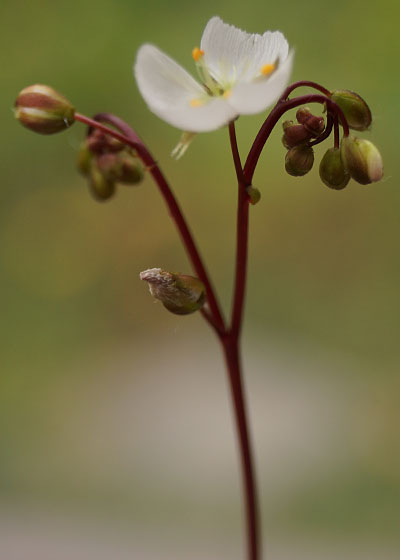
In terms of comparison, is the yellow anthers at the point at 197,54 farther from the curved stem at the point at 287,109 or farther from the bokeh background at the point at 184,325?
the bokeh background at the point at 184,325

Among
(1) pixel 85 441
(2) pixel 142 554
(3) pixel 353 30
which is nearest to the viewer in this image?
(2) pixel 142 554

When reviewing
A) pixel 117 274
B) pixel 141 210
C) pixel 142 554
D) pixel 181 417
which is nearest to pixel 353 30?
pixel 141 210

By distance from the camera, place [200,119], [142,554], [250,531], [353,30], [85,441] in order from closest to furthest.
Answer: [200,119] → [250,531] → [142,554] → [85,441] → [353,30]

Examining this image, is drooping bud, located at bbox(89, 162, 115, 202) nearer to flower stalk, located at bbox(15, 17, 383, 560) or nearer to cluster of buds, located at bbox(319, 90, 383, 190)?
flower stalk, located at bbox(15, 17, 383, 560)

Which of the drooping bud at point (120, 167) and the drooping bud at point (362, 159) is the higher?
the drooping bud at point (120, 167)

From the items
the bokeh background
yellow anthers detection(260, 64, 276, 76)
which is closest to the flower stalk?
yellow anthers detection(260, 64, 276, 76)

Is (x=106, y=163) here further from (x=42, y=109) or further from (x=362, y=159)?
(x=362, y=159)

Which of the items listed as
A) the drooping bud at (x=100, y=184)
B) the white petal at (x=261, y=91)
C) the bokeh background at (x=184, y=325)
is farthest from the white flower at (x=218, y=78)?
the bokeh background at (x=184, y=325)

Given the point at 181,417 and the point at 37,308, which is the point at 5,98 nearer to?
the point at 37,308
